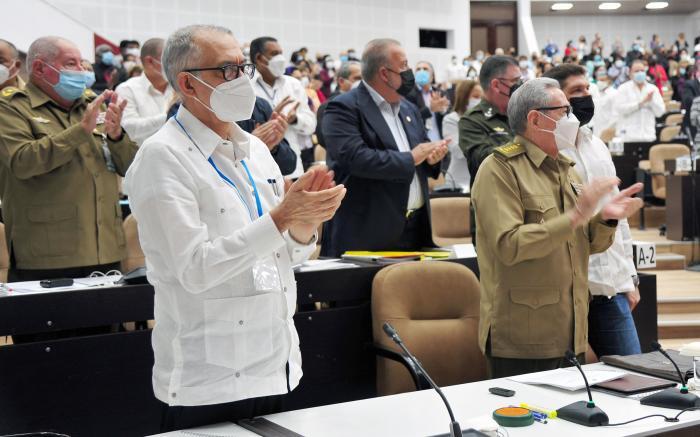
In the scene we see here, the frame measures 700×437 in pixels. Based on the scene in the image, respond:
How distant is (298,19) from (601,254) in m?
18.5

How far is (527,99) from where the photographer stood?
3.04 meters

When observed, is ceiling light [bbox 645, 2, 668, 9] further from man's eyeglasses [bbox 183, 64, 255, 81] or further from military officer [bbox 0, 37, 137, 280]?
man's eyeglasses [bbox 183, 64, 255, 81]

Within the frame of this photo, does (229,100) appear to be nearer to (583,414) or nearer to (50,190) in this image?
(583,414)

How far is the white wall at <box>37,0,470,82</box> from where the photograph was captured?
17.7 m

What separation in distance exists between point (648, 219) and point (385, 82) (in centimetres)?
614

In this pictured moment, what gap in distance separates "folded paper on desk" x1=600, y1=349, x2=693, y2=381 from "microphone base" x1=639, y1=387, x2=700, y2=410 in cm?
21

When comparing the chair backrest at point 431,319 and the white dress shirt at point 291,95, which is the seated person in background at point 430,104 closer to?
the white dress shirt at point 291,95

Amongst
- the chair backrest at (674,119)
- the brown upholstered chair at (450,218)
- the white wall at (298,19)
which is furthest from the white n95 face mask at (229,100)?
the white wall at (298,19)

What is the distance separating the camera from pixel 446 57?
2419 cm

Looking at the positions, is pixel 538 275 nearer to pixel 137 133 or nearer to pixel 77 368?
pixel 77 368

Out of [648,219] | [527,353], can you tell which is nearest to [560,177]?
[527,353]

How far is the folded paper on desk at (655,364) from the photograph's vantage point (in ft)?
8.21

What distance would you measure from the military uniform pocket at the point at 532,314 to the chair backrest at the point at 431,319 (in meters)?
0.54

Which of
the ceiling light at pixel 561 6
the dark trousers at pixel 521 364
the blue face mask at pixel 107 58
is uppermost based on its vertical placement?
the ceiling light at pixel 561 6
